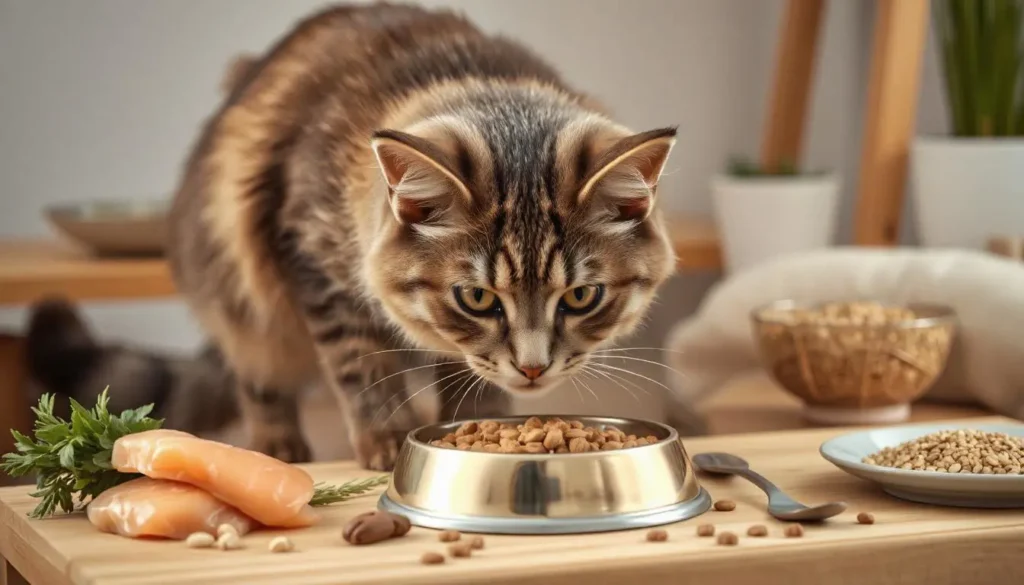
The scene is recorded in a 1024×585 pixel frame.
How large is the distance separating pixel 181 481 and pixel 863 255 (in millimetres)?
1553

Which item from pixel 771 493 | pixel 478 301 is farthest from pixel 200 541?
pixel 771 493

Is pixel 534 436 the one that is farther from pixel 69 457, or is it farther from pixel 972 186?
pixel 972 186

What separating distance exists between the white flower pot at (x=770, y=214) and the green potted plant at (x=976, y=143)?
0.23 meters

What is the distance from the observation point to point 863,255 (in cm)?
247

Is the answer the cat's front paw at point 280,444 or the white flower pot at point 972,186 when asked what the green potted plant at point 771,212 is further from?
the cat's front paw at point 280,444

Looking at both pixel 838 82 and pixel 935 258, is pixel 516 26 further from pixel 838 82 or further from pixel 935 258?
pixel 935 258

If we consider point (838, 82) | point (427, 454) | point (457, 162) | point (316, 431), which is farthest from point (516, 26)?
point (427, 454)

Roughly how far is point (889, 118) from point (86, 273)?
1.76m

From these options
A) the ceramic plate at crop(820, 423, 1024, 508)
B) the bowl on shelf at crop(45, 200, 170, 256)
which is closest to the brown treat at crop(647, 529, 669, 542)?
the ceramic plate at crop(820, 423, 1024, 508)

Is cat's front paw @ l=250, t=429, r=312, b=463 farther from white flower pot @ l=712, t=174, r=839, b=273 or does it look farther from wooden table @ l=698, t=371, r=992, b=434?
white flower pot @ l=712, t=174, r=839, b=273

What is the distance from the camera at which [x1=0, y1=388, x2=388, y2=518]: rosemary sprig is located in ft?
4.26

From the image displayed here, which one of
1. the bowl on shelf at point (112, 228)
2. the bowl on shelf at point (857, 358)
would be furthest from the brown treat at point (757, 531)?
the bowl on shelf at point (112, 228)

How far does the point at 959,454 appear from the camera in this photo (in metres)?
1.36

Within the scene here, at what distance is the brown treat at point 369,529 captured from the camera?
1.19 metres
